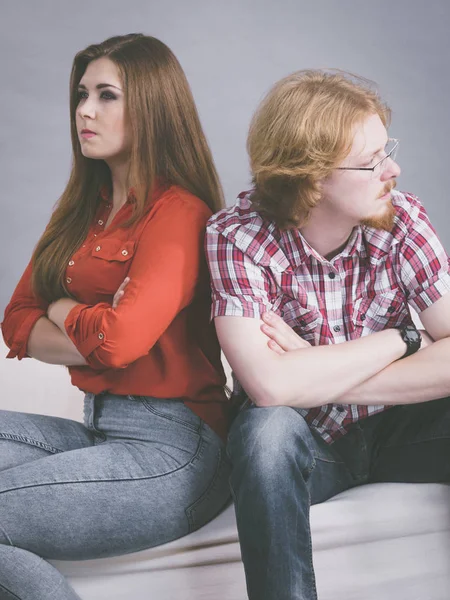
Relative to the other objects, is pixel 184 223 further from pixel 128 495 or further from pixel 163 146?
pixel 128 495

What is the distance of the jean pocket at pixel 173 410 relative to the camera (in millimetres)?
1690

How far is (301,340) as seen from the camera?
168 cm

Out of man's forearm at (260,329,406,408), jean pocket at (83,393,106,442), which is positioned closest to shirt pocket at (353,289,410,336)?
man's forearm at (260,329,406,408)

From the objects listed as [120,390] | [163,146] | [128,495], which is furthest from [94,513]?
[163,146]

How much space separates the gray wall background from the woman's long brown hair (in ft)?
5.89

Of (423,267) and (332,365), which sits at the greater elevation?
(423,267)

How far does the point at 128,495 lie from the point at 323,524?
1.33 feet

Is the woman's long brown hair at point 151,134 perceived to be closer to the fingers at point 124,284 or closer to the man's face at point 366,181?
the fingers at point 124,284

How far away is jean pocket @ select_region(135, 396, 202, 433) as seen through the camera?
1.69m

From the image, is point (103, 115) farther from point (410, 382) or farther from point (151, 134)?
point (410, 382)

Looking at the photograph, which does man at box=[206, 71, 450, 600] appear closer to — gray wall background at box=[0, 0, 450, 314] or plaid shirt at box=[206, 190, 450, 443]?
plaid shirt at box=[206, 190, 450, 443]

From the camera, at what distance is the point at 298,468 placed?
1.47 metres

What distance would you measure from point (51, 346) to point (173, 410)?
33 centimetres

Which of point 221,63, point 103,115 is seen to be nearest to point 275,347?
point 103,115
